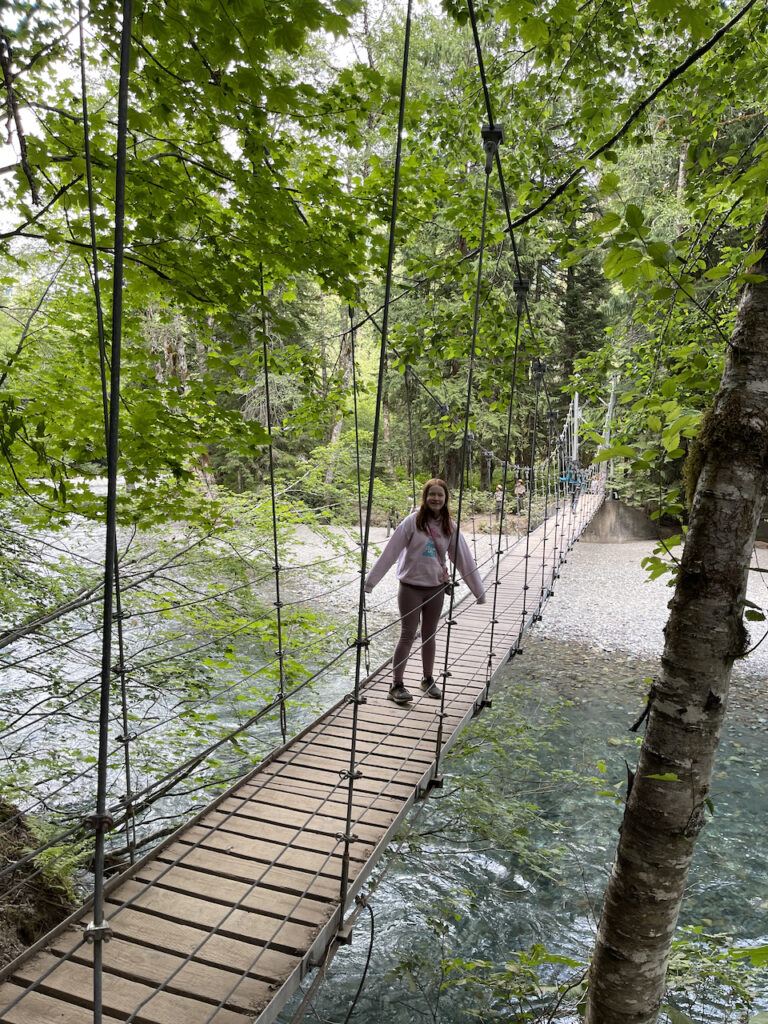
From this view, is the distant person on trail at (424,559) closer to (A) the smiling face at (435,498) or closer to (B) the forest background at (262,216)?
(A) the smiling face at (435,498)

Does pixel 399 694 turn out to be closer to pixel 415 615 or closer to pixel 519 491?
pixel 415 615

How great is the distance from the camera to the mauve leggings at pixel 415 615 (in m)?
2.56

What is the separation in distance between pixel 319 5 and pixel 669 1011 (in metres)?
1.79

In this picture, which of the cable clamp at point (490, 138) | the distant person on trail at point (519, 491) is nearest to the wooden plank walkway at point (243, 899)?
the cable clamp at point (490, 138)

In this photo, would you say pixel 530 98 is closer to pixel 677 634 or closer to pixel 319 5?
pixel 319 5

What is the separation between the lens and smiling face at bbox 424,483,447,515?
99.7 inches

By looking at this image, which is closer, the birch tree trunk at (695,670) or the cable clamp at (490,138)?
the birch tree trunk at (695,670)

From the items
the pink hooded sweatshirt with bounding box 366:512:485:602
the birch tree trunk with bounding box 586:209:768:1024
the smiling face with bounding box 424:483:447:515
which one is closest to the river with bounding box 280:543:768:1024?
the birch tree trunk with bounding box 586:209:768:1024

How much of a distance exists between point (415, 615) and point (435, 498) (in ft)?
1.58

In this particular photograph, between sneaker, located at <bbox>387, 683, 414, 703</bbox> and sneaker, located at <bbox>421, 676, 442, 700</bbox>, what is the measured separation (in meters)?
0.08

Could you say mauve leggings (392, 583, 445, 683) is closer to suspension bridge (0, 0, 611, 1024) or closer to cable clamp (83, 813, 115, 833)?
suspension bridge (0, 0, 611, 1024)

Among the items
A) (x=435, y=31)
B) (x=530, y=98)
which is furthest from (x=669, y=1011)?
(x=435, y=31)

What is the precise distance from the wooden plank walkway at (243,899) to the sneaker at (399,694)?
213mm

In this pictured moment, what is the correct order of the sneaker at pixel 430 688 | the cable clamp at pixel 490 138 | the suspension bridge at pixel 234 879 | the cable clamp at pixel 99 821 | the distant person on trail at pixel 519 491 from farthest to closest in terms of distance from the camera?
1. the distant person on trail at pixel 519 491
2. the sneaker at pixel 430 688
3. the cable clamp at pixel 490 138
4. the suspension bridge at pixel 234 879
5. the cable clamp at pixel 99 821
